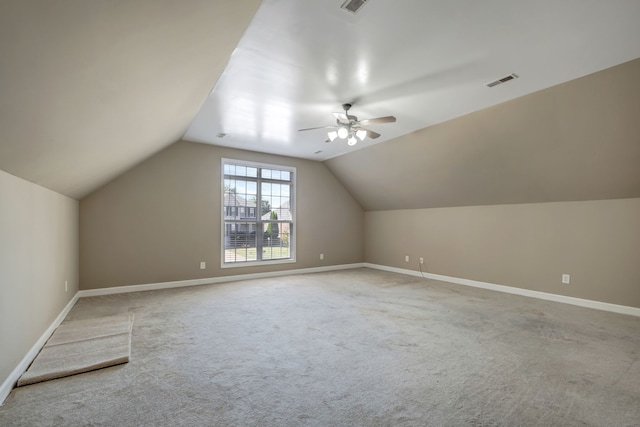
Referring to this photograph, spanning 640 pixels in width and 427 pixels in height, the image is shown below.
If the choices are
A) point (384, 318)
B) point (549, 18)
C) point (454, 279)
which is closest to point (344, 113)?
point (549, 18)

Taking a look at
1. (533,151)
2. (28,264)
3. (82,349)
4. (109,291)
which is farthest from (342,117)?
(109,291)

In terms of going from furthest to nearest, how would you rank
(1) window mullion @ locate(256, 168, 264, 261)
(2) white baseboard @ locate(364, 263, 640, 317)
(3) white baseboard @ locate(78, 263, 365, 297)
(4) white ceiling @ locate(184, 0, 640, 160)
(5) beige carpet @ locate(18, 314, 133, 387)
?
(1) window mullion @ locate(256, 168, 264, 261), (3) white baseboard @ locate(78, 263, 365, 297), (2) white baseboard @ locate(364, 263, 640, 317), (5) beige carpet @ locate(18, 314, 133, 387), (4) white ceiling @ locate(184, 0, 640, 160)

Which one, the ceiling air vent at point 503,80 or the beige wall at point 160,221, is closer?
the ceiling air vent at point 503,80

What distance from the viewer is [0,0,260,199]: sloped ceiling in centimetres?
113

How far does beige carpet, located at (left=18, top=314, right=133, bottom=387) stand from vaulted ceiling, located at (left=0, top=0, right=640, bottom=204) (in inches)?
60.5

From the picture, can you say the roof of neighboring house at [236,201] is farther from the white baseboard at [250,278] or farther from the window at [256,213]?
the white baseboard at [250,278]

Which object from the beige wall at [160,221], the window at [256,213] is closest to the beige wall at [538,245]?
the window at [256,213]

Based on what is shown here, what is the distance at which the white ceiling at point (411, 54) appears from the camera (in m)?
2.16

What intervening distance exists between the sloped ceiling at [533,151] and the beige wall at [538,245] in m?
0.22

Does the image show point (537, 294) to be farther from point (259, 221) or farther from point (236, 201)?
point (236, 201)

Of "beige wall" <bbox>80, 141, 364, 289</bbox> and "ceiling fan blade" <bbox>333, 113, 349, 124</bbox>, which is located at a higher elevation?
"ceiling fan blade" <bbox>333, 113, 349, 124</bbox>

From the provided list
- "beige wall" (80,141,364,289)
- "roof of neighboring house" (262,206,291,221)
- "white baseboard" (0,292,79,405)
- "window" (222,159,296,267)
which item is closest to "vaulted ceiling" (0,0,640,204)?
"beige wall" (80,141,364,289)

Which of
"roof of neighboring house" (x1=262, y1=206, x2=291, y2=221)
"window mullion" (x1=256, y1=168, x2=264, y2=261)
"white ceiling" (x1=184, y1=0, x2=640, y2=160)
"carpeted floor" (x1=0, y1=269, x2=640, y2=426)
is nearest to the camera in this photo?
"carpeted floor" (x1=0, y1=269, x2=640, y2=426)

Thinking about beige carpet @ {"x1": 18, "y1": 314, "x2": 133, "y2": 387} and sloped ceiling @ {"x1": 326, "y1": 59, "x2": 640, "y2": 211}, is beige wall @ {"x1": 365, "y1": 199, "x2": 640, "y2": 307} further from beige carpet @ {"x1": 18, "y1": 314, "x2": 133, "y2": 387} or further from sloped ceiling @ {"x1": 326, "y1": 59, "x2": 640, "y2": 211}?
beige carpet @ {"x1": 18, "y1": 314, "x2": 133, "y2": 387}
